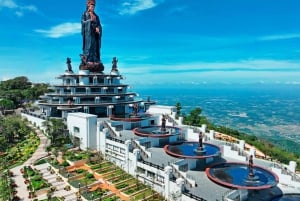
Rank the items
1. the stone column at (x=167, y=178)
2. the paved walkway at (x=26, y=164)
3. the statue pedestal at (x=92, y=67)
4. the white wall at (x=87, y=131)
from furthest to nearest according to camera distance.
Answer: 1. the statue pedestal at (x=92, y=67)
2. the white wall at (x=87, y=131)
3. the paved walkway at (x=26, y=164)
4. the stone column at (x=167, y=178)

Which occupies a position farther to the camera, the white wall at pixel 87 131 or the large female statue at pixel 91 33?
the large female statue at pixel 91 33

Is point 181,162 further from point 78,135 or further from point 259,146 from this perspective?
point 259,146

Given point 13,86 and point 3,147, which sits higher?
point 13,86

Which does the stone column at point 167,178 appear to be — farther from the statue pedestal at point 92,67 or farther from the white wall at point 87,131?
the statue pedestal at point 92,67

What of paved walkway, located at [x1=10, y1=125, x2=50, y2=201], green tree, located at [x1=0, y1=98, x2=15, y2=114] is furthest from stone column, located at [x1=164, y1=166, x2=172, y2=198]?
green tree, located at [x1=0, y1=98, x2=15, y2=114]

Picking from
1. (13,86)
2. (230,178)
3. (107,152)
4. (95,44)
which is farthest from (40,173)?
(13,86)

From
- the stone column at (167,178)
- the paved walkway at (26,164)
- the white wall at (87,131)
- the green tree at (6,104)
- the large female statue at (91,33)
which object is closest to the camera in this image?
the stone column at (167,178)

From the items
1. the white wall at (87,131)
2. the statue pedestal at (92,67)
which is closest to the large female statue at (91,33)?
the statue pedestal at (92,67)
